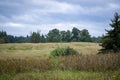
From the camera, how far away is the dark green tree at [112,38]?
2333cm

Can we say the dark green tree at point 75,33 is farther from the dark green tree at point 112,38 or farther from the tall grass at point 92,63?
the tall grass at point 92,63

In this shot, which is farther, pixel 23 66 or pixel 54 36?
pixel 54 36

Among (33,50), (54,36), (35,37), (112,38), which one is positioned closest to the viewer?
(112,38)

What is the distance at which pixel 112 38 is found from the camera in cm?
2372

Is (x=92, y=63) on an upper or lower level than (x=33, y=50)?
upper

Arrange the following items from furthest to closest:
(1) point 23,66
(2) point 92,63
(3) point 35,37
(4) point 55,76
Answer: (3) point 35,37, (1) point 23,66, (2) point 92,63, (4) point 55,76

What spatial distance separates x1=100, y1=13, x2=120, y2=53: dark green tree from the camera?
23330 millimetres

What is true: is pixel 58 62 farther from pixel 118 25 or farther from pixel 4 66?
pixel 118 25

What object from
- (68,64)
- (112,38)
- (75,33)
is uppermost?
(75,33)

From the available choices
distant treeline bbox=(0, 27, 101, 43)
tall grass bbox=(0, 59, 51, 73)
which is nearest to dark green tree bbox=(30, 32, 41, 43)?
distant treeline bbox=(0, 27, 101, 43)

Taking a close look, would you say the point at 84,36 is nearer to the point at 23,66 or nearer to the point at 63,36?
the point at 63,36

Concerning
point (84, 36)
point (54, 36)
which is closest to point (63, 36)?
point (54, 36)

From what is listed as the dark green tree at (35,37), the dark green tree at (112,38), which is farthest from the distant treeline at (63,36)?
the dark green tree at (112,38)

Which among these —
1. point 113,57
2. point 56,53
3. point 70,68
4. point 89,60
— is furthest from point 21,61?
point 56,53
